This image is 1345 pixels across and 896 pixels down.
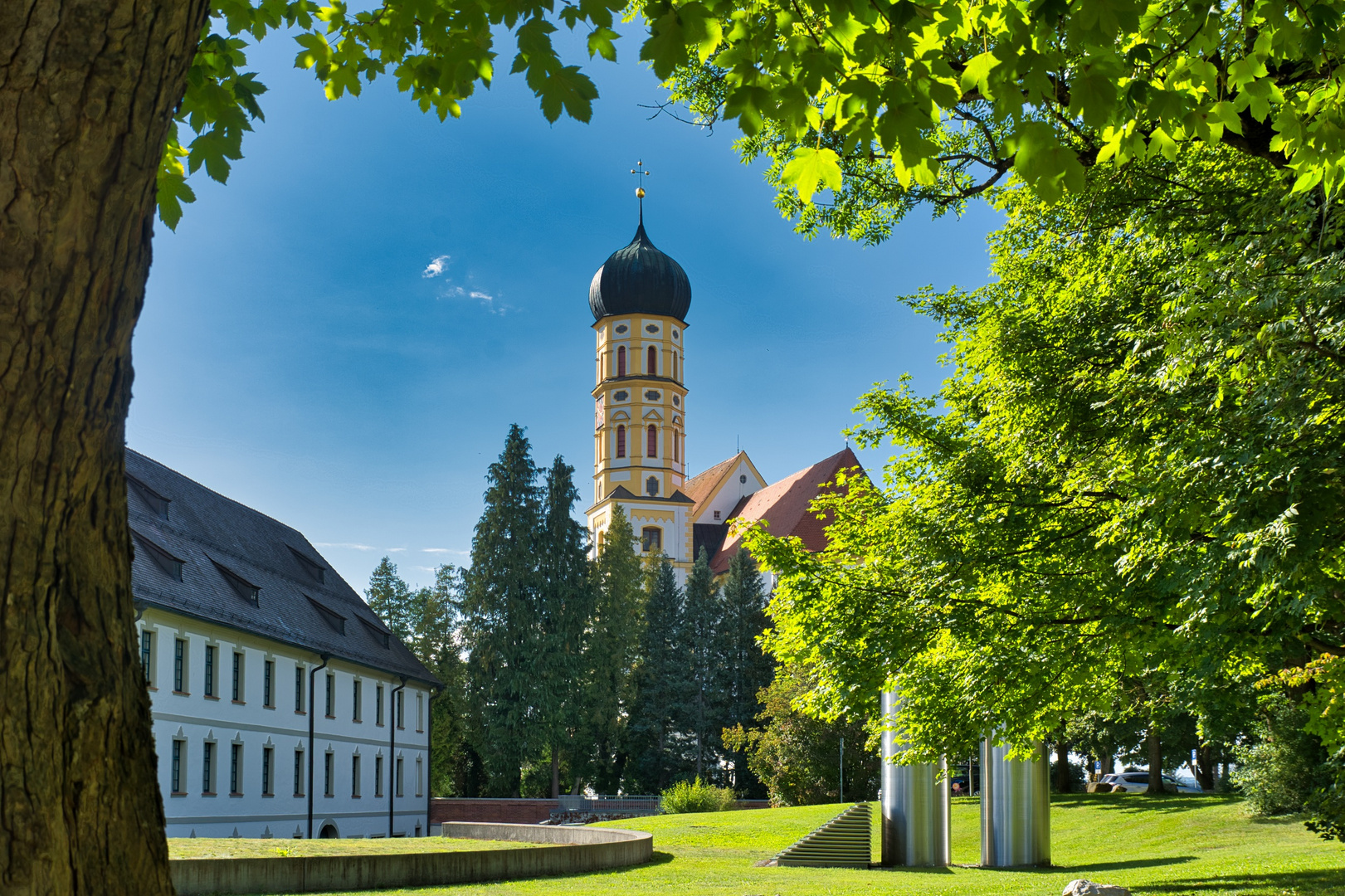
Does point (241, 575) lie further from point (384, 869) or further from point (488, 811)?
point (384, 869)

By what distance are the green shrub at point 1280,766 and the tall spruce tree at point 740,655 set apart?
36.1 metres

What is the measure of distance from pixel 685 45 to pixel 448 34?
1.26m

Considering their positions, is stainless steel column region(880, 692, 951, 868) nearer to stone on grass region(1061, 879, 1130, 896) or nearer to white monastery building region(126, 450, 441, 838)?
stone on grass region(1061, 879, 1130, 896)

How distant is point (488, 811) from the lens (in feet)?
161

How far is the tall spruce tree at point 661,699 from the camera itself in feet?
205

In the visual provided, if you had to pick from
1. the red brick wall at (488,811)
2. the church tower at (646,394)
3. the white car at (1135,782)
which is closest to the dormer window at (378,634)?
the red brick wall at (488,811)

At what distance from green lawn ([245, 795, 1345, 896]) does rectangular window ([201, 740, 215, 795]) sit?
39.9 feet

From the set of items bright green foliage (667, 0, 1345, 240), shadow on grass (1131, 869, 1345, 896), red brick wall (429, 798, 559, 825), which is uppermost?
bright green foliage (667, 0, 1345, 240)

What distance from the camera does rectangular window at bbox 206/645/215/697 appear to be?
32.3m

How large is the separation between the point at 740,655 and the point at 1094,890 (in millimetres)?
53706

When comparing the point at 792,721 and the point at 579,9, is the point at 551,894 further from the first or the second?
the point at 792,721

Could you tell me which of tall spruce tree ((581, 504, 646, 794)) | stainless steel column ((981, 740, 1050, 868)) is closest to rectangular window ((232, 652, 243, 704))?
stainless steel column ((981, 740, 1050, 868))

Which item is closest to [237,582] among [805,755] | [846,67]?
[805,755]

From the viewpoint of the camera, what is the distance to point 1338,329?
28.9 feet
